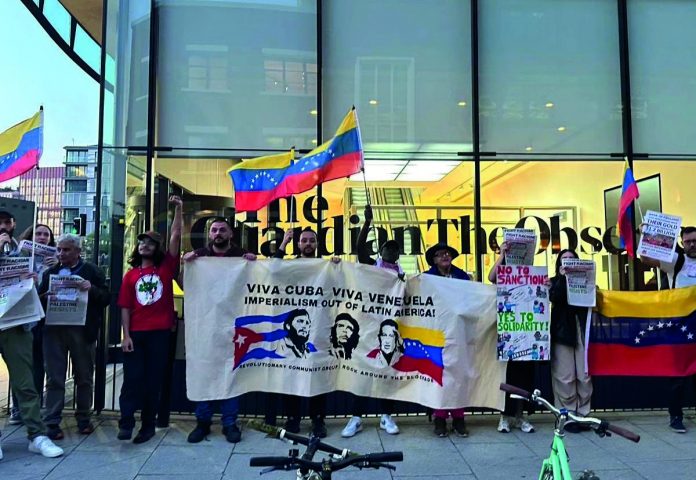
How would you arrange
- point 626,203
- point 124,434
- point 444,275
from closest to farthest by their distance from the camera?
point 124,434 → point 444,275 → point 626,203

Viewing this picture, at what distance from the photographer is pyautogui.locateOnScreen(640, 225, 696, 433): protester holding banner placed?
5.57 metres

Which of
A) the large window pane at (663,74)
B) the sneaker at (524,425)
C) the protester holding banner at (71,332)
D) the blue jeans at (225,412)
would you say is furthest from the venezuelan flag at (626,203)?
the protester holding banner at (71,332)

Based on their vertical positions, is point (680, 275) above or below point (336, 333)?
above

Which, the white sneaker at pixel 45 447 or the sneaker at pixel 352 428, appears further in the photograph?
the sneaker at pixel 352 428

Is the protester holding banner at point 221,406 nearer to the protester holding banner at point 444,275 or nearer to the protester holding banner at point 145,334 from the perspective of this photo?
the protester holding banner at point 145,334

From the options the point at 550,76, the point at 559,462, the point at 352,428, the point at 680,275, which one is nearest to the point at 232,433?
the point at 352,428

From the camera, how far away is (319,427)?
5.32 meters

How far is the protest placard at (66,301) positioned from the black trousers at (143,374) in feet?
2.00

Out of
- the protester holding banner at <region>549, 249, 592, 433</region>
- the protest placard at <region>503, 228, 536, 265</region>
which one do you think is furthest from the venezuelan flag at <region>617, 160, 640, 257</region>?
the protest placard at <region>503, 228, 536, 265</region>

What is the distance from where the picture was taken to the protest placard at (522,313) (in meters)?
5.34

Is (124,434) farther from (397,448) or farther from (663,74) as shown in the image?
(663,74)

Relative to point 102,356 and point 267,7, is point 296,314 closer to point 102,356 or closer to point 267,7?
point 102,356

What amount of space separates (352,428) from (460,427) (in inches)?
42.3

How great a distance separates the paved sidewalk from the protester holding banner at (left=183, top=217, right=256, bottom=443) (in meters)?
0.09
